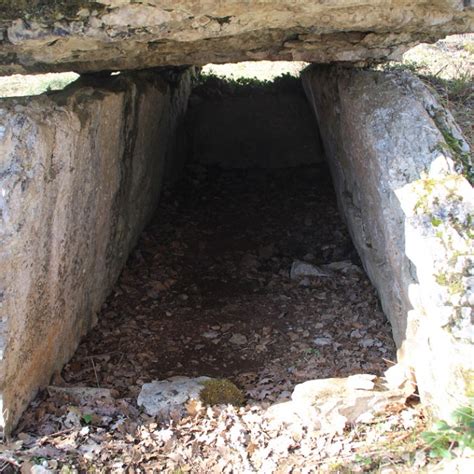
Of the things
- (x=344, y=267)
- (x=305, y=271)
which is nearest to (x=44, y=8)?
(x=305, y=271)

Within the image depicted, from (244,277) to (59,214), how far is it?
2011 millimetres

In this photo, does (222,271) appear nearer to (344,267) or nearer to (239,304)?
(239,304)

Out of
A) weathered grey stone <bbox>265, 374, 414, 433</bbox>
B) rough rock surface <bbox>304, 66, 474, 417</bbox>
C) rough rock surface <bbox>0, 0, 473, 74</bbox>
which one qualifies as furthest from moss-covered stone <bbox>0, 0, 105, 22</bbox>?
weathered grey stone <bbox>265, 374, 414, 433</bbox>

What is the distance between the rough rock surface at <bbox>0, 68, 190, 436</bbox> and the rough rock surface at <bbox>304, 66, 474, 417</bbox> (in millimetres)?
1617

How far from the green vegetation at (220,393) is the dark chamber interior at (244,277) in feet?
0.41

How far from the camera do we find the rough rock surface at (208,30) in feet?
10.3

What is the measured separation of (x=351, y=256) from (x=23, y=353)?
2.89 meters

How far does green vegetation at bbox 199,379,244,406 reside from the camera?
3422mm

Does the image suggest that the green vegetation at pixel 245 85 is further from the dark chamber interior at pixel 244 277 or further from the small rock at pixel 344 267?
the small rock at pixel 344 267

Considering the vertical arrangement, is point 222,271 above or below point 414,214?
below

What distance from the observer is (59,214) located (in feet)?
11.6

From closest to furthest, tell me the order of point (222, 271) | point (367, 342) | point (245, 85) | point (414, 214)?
point (414, 214)
point (367, 342)
point (222, 271)
point (245, 85)

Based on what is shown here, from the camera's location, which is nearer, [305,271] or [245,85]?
[305,271]

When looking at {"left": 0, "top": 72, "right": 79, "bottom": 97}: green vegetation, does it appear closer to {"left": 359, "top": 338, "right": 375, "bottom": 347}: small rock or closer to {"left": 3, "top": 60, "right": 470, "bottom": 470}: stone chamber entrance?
{"left": 3, "top": 60, "right": 470, "bottom": 470}: stone chamber entrance
